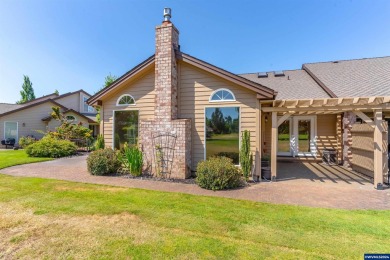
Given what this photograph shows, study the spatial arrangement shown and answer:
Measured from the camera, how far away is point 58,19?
12.2m

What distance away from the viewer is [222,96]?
27.4 feet

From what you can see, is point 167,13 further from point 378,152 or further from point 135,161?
point 378,152

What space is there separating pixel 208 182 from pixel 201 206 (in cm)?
166

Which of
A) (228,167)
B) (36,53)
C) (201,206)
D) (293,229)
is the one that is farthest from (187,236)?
Result: (36,53)

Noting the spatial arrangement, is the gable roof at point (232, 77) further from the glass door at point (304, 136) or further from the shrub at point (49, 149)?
the shrub at point (49, 149)

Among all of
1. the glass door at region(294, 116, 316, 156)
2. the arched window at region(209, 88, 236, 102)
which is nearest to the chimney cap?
the arched window at region(209, 88, 236, 102)

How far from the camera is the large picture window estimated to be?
9688 millimetres

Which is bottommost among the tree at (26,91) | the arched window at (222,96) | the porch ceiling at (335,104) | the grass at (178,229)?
the grass at (178,229)

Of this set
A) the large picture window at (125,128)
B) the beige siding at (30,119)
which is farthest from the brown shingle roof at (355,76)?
the beige siding at (30,119)

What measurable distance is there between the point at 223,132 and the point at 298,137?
6710 mm

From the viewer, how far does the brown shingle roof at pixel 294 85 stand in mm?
11234

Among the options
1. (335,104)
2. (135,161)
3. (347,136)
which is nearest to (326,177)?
(335,104)

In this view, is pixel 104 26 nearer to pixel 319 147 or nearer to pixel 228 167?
pixel 228 167

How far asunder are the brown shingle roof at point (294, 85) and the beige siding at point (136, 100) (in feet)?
23.5
